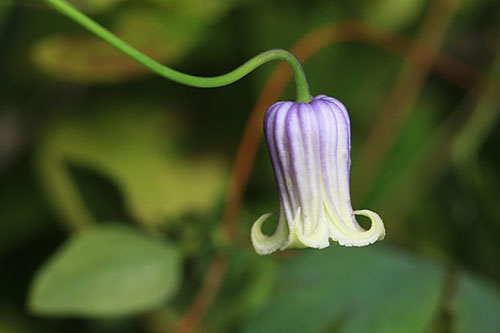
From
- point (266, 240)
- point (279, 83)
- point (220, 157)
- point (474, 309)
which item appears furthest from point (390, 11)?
point (266, 240)

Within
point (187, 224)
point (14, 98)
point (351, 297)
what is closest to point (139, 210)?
point (187, 224)

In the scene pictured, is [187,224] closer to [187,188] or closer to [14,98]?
[187,188]

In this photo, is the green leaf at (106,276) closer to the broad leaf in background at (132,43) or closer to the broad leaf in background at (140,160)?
the broad leaf in background at (140,160)

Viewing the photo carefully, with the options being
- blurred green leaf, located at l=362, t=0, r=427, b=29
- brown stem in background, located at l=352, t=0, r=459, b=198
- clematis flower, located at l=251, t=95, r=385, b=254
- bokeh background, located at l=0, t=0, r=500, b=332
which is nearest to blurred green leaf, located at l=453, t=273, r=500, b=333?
bokeh background, located at l=0, t=0, r=500, b=332

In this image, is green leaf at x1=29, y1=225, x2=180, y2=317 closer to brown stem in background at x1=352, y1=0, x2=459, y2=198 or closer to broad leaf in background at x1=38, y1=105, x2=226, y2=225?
broad leaf in background at x1=38, y1=105, x2=226, y2=225

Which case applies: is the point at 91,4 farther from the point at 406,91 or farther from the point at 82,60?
the point at 406,91

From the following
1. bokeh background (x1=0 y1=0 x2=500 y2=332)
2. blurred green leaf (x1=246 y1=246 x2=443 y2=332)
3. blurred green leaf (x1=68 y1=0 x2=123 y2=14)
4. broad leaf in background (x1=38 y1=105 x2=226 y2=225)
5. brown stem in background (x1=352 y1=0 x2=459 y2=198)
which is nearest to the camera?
blurred green leaf (x1=246 y1=246 x2=443 y2=332)

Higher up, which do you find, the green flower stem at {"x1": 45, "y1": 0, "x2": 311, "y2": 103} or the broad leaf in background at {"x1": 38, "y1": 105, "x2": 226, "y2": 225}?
the green flower stem at {"x1": 45, "y1": 0, "x2": 311, "y2": 103}
